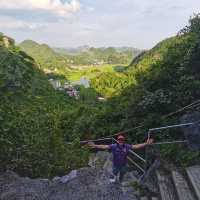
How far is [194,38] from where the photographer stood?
47.3 feet

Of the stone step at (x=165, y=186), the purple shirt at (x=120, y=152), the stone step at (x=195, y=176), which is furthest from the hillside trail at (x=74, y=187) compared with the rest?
the stone step at (x=195, y=176)

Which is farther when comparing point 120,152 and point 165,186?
point 120,152

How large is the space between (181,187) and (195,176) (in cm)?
46

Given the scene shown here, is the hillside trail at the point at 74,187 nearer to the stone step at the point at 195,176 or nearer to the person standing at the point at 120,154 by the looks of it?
the person standing at the point at 120,154

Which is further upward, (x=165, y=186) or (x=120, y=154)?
(x=120, y=154)

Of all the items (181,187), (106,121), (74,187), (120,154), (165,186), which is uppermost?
(120,154)

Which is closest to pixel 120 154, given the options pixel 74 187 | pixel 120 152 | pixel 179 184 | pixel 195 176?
pixel 120 152

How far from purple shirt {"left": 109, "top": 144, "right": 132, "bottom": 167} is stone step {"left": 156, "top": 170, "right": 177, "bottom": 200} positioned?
879 millimetres

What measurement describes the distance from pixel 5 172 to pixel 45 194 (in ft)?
6.74

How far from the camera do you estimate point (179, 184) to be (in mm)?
8570

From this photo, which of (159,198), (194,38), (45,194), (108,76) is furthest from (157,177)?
(108,76)

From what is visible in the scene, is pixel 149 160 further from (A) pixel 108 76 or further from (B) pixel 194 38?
(A) pixel 108 76

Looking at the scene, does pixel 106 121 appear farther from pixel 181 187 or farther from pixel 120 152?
pixel 181 187

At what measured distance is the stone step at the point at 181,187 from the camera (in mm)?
7980
